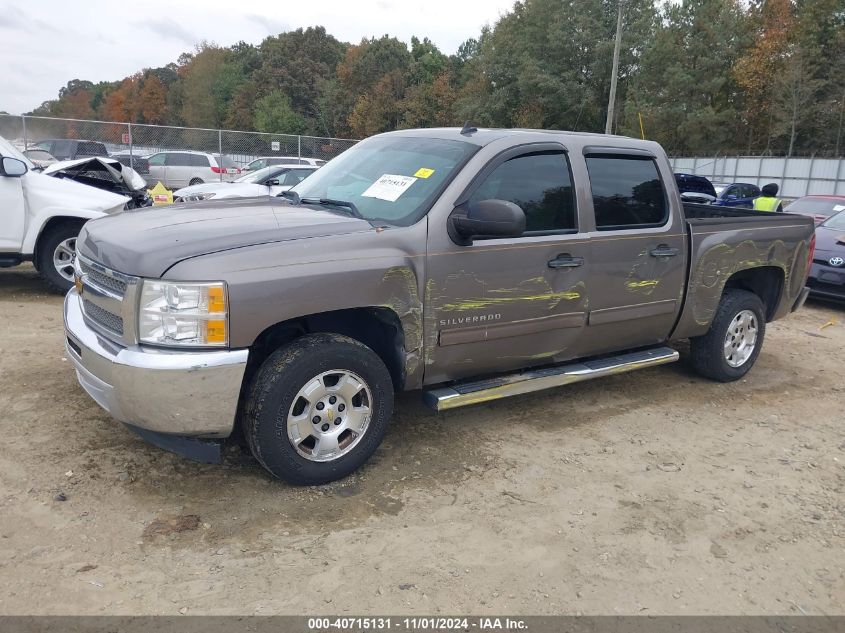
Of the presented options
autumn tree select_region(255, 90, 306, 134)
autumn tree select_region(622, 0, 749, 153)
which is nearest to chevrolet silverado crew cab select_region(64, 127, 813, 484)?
autumn tree select_region(622, 0, 749, 153)

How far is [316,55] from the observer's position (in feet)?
245

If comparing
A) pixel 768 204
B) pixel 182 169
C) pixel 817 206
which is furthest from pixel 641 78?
pixel 817 206

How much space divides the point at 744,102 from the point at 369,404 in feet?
154

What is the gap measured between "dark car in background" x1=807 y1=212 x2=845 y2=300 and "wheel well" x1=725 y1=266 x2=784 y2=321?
149 inches

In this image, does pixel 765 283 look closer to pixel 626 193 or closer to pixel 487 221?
pixel 626 193

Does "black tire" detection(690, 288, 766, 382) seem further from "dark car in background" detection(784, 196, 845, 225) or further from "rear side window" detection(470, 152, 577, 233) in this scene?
"dark car in background" detection(784, 196, 845, 225)

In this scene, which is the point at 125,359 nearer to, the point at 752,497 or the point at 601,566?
the point at 601,566

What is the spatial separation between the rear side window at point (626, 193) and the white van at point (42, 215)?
528 centimetres

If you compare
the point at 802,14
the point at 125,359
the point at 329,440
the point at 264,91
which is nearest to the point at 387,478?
the point at 329,440

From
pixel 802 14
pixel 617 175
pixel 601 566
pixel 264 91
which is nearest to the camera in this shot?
pixel 601 566

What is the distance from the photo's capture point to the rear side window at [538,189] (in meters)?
4.12

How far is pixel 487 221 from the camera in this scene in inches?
144

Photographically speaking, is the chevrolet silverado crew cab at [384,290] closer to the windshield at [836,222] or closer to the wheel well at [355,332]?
the wheel well at [355,332]
